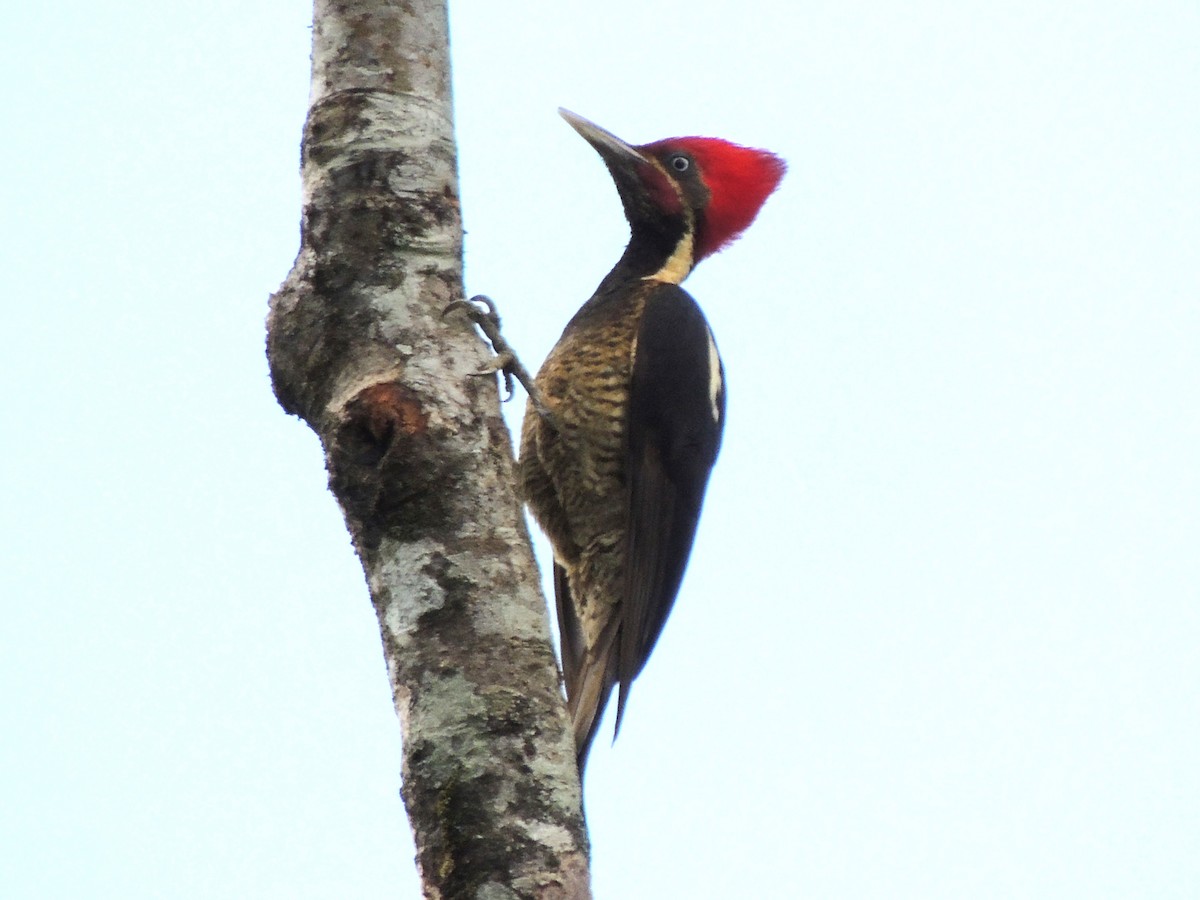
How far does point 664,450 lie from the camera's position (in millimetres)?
4145

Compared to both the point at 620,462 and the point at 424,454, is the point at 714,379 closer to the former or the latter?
the point at 620,462

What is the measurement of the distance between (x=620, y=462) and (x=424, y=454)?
186cm

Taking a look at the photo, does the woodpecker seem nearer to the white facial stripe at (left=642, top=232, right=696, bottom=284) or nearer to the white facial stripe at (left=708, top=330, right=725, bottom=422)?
the white facial stripe at (left=708, top=330, right=725, bottom=422)

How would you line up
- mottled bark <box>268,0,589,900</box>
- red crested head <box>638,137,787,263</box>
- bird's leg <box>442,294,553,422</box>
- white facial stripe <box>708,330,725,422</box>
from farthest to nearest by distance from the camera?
red crested head <box>638,137,787,263</box> < white facial stripe <box>708,330,725,422</box> < bird's leg <box>442,294,553,422</box> < mottled bark <box>268,0,589,900</box>

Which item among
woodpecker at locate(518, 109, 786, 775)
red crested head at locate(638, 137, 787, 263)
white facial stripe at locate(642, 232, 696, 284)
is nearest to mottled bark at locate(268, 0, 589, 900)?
woodpecker at locate(518, 109, 786, 775)

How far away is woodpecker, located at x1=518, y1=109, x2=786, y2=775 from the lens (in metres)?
3.94

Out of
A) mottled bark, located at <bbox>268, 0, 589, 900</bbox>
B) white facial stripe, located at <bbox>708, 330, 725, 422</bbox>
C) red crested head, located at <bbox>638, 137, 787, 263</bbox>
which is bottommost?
mottled bark, located at <bbox>268, 0, 589, 900</bbox>

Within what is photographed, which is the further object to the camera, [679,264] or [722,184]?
[722,184]

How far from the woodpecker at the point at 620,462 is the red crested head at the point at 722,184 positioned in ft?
2.12

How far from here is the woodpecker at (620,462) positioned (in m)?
3.94

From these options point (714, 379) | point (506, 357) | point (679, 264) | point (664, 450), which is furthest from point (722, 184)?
point (506, 357)

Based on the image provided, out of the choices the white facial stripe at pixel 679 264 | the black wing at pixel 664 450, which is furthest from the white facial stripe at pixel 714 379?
the white facial stripe at pixel 679 264

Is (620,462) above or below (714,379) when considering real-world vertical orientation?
below

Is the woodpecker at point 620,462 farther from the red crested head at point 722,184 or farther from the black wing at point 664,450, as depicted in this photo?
the red crested head at point 722,184
